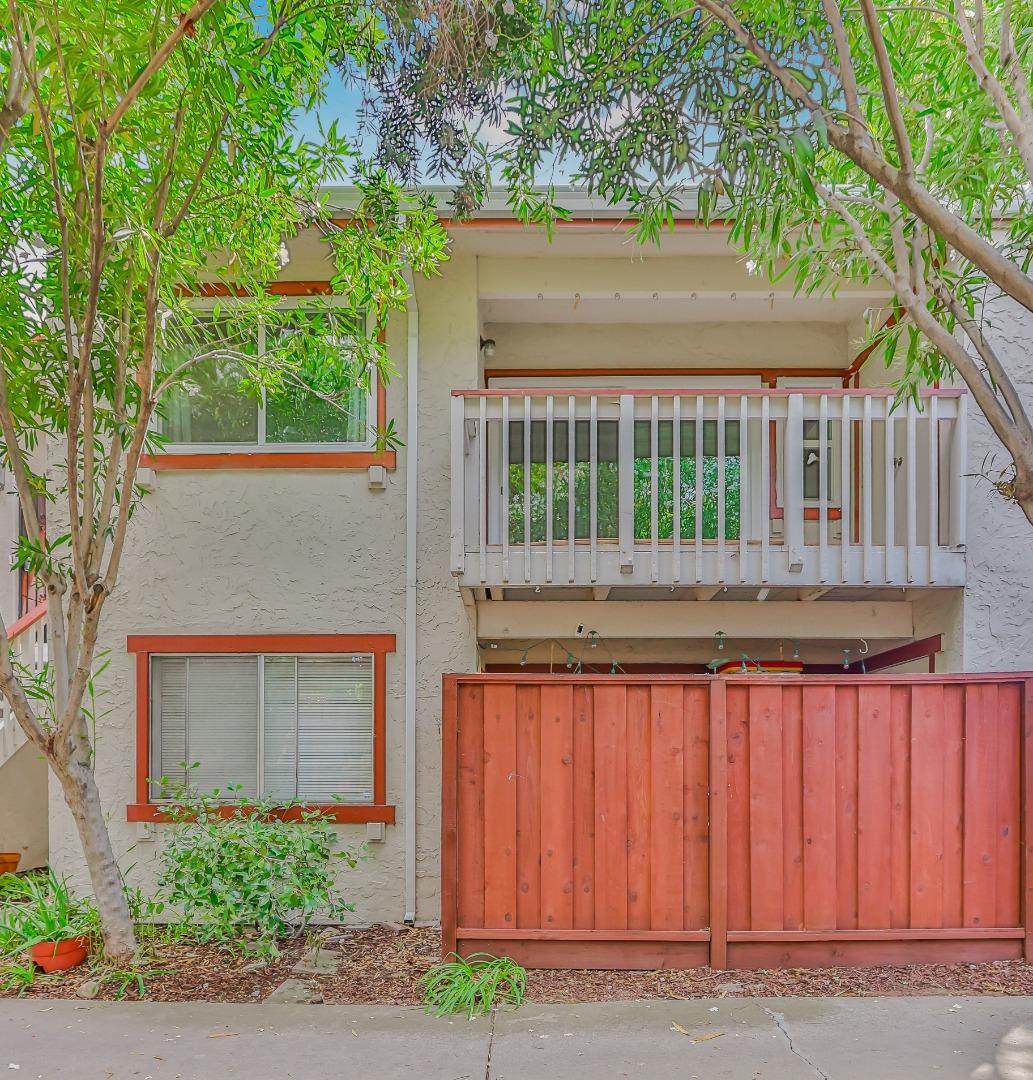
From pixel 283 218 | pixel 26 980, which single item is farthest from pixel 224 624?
pixel 283 218

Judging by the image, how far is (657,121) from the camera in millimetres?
5203

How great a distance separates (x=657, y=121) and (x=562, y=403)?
208cm

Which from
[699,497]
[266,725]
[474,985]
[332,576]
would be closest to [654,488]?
[699,497]

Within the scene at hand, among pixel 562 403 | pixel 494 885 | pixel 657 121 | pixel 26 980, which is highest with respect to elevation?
pixel 657 121

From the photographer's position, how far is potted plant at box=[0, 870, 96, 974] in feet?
18.0

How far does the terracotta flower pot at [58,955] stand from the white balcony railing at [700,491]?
3.38m

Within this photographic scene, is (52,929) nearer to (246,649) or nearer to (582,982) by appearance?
(246,649)

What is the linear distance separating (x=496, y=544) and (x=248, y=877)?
2718 mm

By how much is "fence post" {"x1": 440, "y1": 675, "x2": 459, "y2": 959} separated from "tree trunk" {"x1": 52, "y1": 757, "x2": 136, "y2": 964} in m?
1.98

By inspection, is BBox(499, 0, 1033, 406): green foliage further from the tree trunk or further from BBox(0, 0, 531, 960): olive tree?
the tree trunk

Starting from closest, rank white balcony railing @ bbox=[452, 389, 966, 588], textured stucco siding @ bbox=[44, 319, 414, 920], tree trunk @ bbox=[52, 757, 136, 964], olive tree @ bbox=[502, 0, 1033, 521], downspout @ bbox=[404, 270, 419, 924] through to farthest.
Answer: olive tree @ bbox=[502, 0, 1033, 521] < tree trunk @ bbox=[52, 757, 136, 964] < white balcony railing @ bbox=[452, 389, 966, 588] < downspout @ bbox=[404, 270, 419, 924] < textured stucco siding @ bbox=[44, 319, 414, 920]

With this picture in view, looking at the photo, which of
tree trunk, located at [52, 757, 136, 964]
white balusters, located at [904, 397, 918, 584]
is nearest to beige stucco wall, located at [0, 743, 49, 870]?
tree trunk, located at [52, 757, 136, 964]

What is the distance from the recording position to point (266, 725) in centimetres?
713

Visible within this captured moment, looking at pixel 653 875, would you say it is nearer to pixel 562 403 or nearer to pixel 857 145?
pixel 562 403
